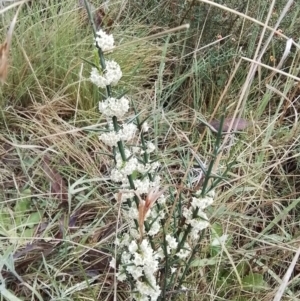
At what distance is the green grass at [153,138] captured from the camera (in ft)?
4.01

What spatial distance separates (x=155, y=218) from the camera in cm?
93

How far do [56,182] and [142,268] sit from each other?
1.79ft

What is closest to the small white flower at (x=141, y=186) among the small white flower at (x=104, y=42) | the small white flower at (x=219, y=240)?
the small white flower at (x=104, y=42)

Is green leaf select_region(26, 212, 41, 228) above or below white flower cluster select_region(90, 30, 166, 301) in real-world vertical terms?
below

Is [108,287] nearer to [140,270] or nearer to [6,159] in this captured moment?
[140,270]

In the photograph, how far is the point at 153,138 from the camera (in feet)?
5.05

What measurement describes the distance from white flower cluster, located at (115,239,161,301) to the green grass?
6.6 inches

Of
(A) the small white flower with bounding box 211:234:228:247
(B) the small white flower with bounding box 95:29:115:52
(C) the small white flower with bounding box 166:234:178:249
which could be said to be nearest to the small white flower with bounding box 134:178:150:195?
(C) the small white flower with bounding box 166:234:178:249

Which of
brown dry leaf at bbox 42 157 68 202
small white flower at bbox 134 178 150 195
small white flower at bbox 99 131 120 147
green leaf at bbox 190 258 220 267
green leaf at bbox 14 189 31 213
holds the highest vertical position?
small white flower at bbox 99 131 120 147

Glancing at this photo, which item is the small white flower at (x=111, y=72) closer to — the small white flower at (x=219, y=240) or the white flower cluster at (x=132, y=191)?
the white flower cluster at (x=132, y=191)

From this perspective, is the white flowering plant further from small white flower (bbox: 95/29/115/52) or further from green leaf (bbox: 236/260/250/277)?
green leaf (bbox: 236/260/250/277)

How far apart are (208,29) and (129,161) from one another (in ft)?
3.45

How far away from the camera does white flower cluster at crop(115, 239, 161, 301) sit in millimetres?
879

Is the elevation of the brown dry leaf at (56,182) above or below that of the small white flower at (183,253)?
below
